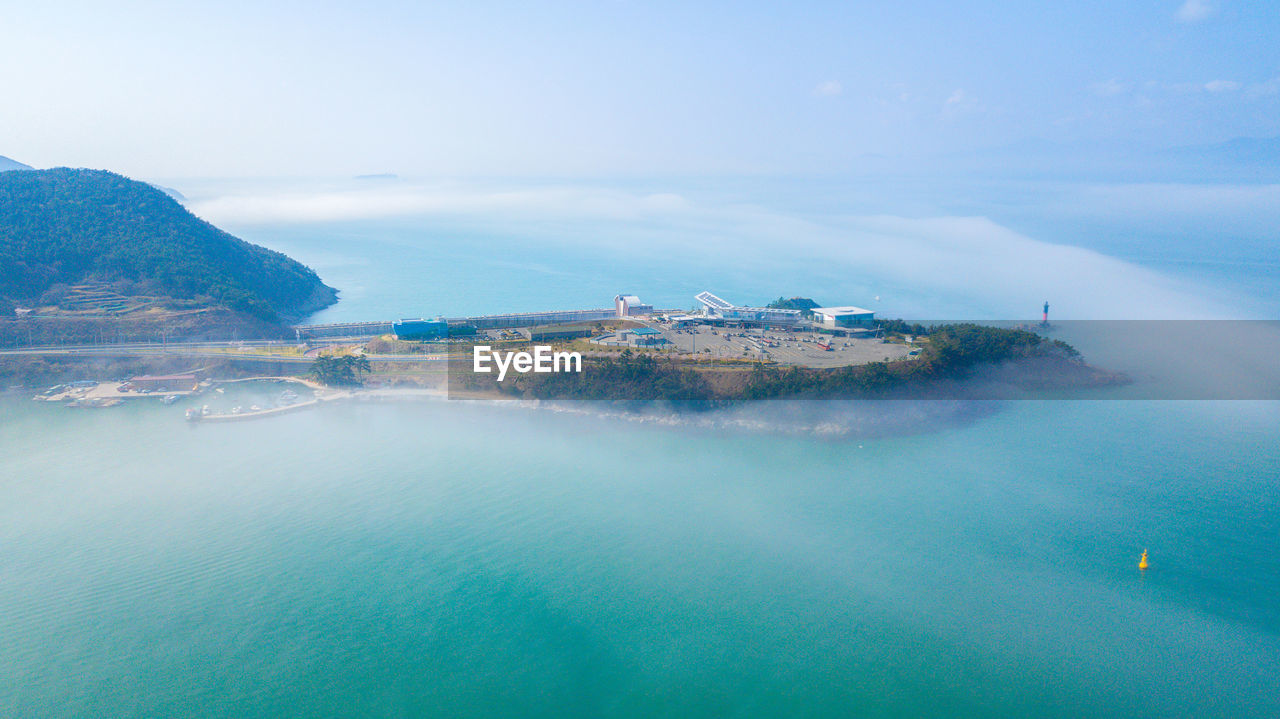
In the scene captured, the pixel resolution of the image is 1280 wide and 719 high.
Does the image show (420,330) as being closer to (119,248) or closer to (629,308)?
(629,308)

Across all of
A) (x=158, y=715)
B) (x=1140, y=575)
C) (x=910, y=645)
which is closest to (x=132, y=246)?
(x=158, y=715)

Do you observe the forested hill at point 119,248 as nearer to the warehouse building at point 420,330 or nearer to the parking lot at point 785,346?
the warehouse building at point 420,330

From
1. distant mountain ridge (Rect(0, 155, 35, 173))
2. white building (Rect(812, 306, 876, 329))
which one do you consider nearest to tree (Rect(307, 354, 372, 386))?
white building (Rect(812, 306, 876, 329))

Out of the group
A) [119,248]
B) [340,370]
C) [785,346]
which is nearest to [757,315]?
[785,346]

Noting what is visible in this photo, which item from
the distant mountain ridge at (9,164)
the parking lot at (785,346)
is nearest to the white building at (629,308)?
the parking lot at (785,346)

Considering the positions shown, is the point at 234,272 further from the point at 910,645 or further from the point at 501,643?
the point at 910,645

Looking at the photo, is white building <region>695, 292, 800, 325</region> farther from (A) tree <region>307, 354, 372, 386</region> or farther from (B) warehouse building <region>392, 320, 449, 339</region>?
(A) tree <region>307, 354, 372, 386</region>
